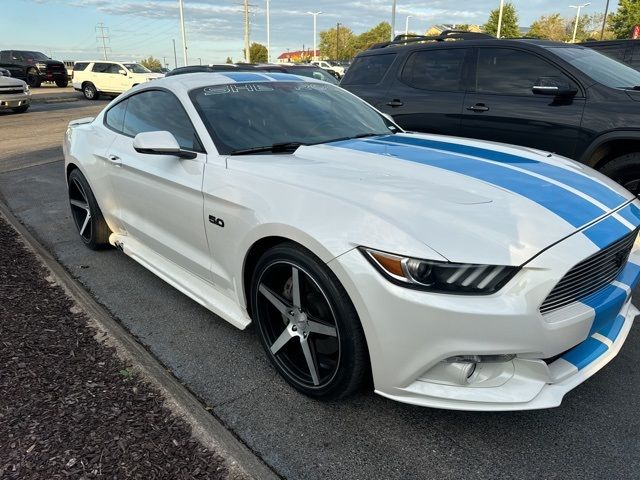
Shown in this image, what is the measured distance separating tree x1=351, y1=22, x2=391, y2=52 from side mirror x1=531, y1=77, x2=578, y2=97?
Result: 84360 millimetres

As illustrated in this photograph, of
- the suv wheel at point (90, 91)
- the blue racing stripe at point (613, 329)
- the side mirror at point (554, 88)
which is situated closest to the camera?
the blue racing stripe at point (613, 329)

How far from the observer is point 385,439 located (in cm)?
225

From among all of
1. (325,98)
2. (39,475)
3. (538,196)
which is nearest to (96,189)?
(325,98)

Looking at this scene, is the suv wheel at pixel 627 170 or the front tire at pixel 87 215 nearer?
the suv wheel at pixel 627 170

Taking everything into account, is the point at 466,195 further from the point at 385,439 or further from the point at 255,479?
the point at 255,479

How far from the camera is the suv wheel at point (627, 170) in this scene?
4.25 meters

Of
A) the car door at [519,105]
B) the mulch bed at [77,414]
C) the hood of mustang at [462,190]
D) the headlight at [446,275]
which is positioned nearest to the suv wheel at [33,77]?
the car door at [519,105]

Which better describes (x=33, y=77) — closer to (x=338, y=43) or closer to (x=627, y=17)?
(x=627, y=17)

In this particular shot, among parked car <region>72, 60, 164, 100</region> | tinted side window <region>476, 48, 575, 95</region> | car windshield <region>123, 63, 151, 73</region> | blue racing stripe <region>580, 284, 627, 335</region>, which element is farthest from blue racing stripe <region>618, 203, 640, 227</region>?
Result: car windshield <region>123, 63, 151, 73</region>

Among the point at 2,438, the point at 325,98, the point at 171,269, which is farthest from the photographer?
the point at 325,98

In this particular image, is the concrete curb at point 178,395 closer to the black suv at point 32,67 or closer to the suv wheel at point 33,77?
the black suv at point 32,67

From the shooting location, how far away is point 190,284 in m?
3.19

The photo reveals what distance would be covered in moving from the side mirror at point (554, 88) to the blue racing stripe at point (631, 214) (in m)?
2.31

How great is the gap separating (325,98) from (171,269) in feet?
5.42
